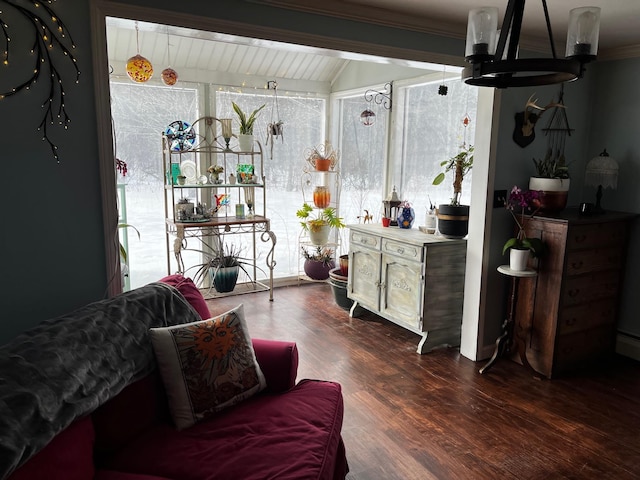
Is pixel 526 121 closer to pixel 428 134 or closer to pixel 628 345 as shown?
pixel 428 134

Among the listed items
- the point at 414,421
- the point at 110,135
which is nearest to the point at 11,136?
the point at 110,135

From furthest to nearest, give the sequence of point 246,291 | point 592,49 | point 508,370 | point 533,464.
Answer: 1. point 246,291
2. point 508,370
3. point 533,464
4. point 592,49

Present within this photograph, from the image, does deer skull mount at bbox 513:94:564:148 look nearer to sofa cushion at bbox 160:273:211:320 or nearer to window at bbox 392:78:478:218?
window at bbox 392:78:478:218

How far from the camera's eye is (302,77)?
17.2 feet

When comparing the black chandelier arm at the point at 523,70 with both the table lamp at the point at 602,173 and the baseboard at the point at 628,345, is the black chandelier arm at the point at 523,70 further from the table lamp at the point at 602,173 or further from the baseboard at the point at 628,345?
the baseboard at the point at 628,345

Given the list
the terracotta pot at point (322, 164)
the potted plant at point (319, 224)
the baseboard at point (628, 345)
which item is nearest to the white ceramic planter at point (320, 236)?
the potted plant at point (319, 224)

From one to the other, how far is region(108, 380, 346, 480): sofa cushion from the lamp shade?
2.71m

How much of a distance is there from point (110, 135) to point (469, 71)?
1.64 metres

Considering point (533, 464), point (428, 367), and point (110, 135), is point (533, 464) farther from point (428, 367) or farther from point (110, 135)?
point (110, 135)

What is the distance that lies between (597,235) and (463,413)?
1551 mm

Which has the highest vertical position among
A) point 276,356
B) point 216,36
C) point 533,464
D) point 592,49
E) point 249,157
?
point 216,36

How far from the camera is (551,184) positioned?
3291 mm

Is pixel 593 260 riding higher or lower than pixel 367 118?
lower

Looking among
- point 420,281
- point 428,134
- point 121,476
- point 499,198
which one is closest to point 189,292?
point 121,476
